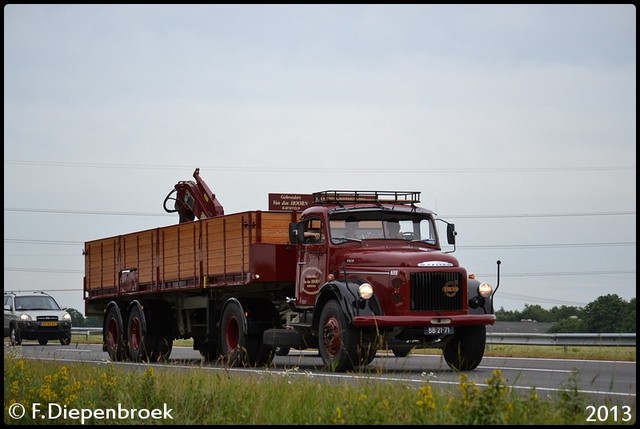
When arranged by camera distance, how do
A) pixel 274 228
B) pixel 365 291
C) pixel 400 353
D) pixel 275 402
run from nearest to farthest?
pixel 275 402 < pixel 365 291 < pixel 274 228 < pixel 400 353

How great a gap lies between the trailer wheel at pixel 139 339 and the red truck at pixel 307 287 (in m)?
0.03

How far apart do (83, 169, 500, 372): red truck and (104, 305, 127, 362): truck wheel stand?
0.30 ft

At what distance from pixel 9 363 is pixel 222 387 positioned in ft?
19.2

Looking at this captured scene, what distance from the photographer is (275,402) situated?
11.7 m

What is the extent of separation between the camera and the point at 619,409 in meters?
11.3

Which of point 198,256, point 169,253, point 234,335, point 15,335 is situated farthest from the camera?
point 15,335

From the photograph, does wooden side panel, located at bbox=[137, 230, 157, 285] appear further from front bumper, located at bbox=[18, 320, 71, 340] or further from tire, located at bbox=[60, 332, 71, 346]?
tire, located at bbox=[60, 332, 71, 346]

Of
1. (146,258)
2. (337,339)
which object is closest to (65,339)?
(146,258)

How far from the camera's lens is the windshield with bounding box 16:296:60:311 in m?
42.4

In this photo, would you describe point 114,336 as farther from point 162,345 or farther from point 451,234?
point 451,234

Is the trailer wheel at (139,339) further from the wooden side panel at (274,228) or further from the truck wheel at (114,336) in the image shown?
the wooden side panel at (274,228)

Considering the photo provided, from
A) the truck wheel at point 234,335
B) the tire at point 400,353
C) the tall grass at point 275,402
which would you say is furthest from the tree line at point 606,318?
the tall grass at point 275,402

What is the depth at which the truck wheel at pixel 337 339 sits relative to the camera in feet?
62.0

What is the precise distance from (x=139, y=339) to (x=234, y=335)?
13.8 feet
